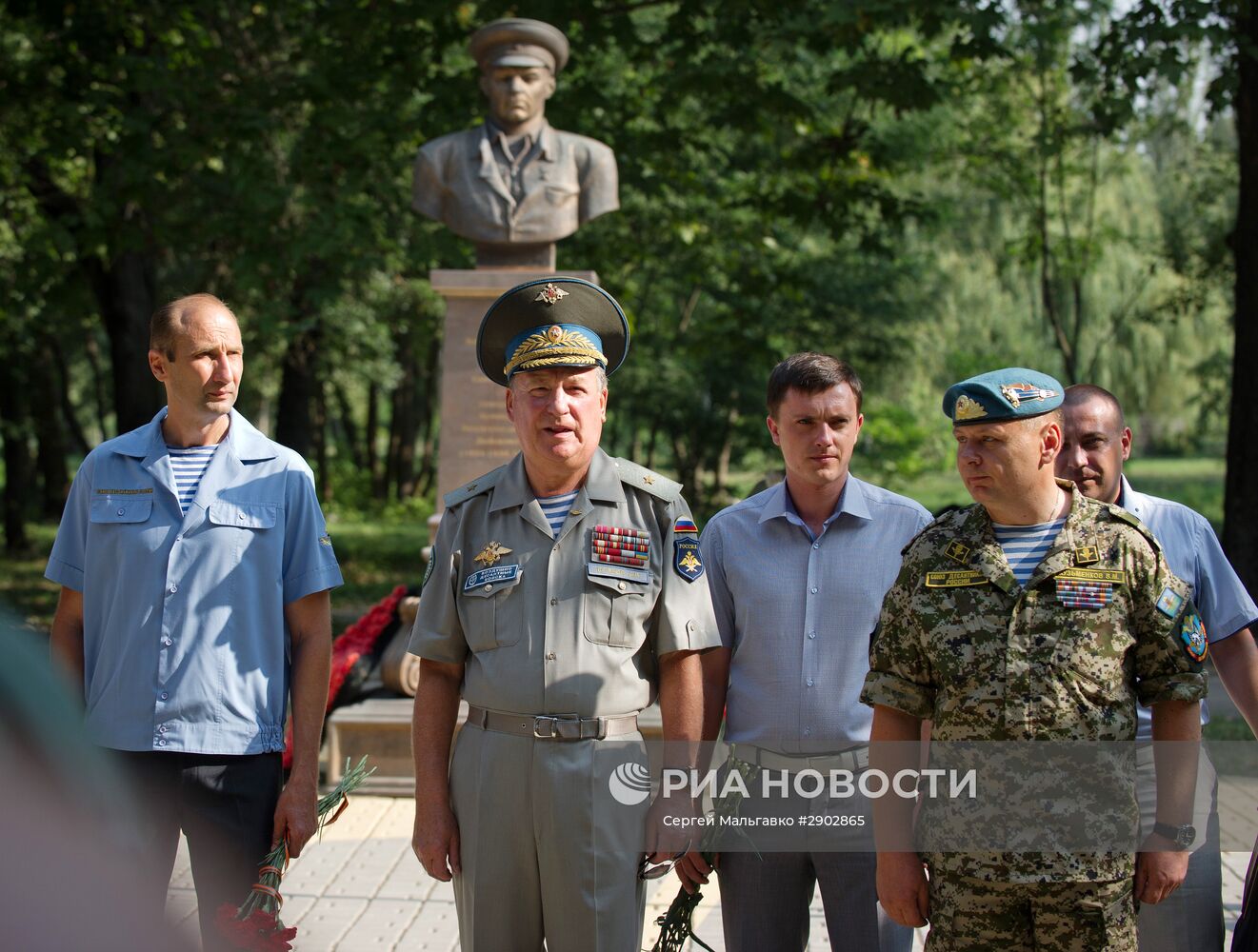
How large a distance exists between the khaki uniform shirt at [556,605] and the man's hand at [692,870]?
0.40 metres

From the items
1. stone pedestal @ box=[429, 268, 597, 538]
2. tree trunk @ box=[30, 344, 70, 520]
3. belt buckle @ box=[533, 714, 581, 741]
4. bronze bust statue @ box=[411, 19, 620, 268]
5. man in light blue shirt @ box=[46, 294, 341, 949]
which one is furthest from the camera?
tree trunk @ box=[30, 344, 70, 520]

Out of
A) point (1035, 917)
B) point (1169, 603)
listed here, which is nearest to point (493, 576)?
point (1035, 917)

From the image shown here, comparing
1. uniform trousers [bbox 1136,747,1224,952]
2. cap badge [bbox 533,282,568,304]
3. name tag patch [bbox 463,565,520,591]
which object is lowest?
uniform trousers [bbox 1136,747,1224,952]

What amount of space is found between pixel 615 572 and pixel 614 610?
3.5 inches

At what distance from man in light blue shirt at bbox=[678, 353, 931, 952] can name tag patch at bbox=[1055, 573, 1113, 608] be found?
0.67m

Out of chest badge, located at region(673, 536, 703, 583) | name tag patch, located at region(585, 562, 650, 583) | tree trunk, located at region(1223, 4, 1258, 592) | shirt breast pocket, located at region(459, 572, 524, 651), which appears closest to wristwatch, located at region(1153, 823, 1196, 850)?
chest badge, located at region(673, 536, 703, 583)

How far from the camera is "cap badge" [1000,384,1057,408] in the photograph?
8.74ft

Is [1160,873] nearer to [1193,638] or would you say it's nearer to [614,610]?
[1193,638]

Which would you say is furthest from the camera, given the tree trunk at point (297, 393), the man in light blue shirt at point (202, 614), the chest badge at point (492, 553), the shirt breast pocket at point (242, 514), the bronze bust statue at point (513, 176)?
the tree trunk at point (297, 393)

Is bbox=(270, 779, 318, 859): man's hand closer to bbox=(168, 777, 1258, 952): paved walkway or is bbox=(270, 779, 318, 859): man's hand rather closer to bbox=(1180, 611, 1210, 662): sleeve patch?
bbox=(168, 777, 1258, 952): paved walkway

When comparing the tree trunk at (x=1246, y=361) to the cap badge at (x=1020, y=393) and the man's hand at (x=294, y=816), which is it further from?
the man's hand at (x=294, y=816)

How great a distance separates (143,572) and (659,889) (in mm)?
2720

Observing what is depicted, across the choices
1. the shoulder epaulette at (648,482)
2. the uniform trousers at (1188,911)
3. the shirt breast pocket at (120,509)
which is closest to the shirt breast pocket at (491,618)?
the shoulder epaulette at (648,482)

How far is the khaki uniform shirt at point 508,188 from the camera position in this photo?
23.4ft
